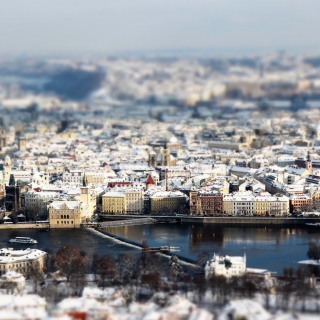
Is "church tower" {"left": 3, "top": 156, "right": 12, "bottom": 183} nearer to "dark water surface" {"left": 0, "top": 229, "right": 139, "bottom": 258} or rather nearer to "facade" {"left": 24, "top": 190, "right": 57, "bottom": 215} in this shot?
"facade" {"left": 24, "top": 190, "right": 57, "bottom": 215}

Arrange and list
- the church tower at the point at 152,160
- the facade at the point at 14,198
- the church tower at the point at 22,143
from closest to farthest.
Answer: the facade at the point at 14,198 → the church tower at the point at 152,160 → the church tower at the point at 22,143

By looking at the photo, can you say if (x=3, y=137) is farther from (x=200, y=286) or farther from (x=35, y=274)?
(x=200, y=286)

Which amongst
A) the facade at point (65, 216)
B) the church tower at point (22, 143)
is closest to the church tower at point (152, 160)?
the church tower at point (22, 143)

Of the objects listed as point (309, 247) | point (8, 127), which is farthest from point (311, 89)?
point (8, 127)

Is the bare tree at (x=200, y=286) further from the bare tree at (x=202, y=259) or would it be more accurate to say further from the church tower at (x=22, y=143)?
the church tower at (x=22, y=143)

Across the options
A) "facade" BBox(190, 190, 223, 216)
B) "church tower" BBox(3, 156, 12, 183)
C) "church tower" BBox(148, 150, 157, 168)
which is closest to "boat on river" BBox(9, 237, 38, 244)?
"facade" BBox(190, 190, 223, 216)

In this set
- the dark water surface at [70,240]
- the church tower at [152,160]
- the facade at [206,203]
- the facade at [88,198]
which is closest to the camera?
the dark water surface at [70,240]
